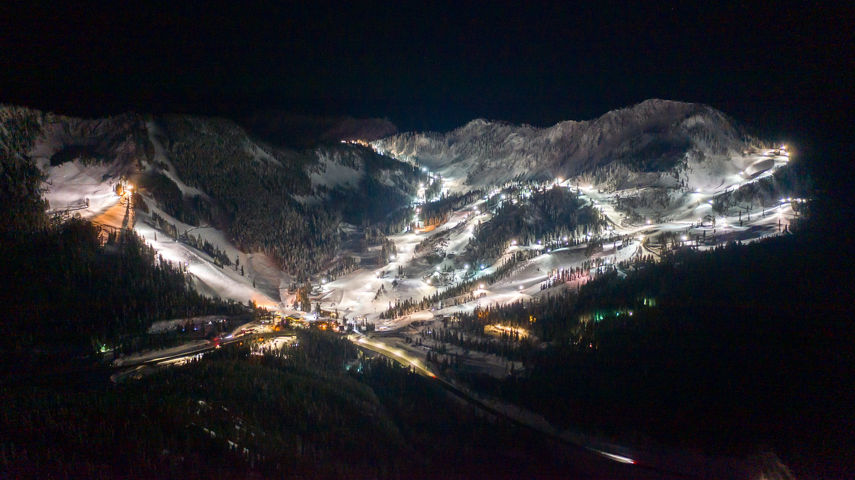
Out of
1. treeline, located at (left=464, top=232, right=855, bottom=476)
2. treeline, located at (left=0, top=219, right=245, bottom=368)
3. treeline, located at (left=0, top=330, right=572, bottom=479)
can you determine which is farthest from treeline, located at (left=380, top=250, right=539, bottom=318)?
treeline, located at (left=0, top=330, right=572, bottom=479)

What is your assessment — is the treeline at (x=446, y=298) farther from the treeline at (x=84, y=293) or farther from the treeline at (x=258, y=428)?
the treeline at (x=258, y=428)

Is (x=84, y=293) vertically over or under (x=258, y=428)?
over

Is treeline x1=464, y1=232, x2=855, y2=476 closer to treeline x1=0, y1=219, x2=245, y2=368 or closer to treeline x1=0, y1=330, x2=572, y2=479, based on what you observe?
treeline x1=0, y1=330, x2=572, y2=479

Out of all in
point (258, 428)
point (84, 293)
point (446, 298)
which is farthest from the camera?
point (446, 298)

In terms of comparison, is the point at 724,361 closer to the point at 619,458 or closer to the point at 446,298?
the point at 619,458

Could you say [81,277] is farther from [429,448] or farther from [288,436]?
[429,448]

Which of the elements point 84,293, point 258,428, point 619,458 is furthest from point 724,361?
point 84,293

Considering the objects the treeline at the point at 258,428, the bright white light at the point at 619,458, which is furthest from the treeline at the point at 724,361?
the treeline at the point at 258,428

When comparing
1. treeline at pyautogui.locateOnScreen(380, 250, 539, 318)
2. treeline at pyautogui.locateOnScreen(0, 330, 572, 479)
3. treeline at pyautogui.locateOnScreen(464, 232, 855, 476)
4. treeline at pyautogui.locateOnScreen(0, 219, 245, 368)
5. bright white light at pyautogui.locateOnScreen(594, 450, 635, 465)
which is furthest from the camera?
treeline at pyautogui.locateOnScreen(380, 250, 539, 318)

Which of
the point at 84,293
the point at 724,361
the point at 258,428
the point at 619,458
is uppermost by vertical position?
the point at 84,293

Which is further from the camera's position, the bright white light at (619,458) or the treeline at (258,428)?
the bright white light at (619,458)

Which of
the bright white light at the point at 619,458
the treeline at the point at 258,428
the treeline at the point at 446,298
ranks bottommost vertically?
the bright white light at the point at 619,458
